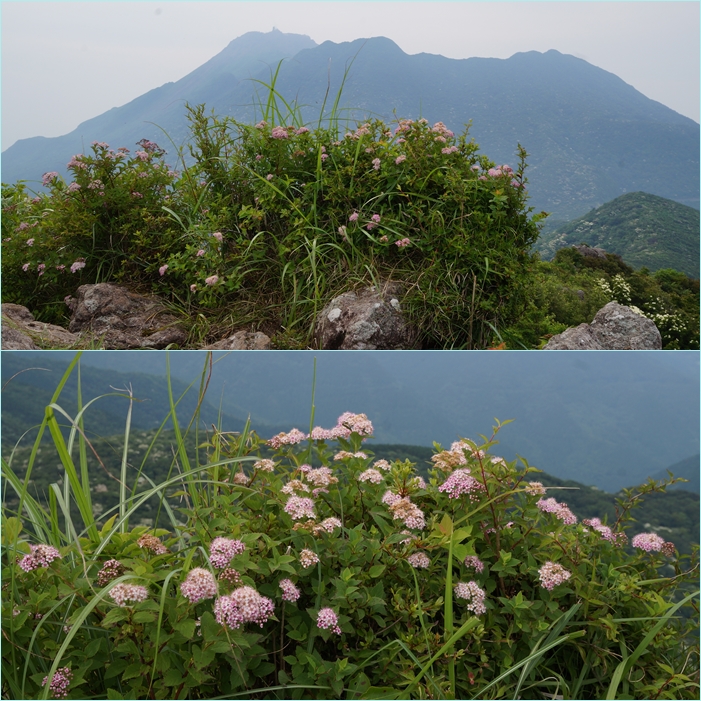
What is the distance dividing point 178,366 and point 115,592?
7.08 ft

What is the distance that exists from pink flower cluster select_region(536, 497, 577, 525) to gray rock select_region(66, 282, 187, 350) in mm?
2577

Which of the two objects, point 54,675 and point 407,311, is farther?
point 407,311

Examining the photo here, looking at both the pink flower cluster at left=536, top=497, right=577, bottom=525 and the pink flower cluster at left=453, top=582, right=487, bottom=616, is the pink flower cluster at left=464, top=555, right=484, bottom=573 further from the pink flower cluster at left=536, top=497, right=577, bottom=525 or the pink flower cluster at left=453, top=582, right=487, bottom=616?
the pink flower cluster at left=536, top=497, right=577, bottom=525

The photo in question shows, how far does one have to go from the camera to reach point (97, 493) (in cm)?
372

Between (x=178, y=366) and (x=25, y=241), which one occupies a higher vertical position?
(x=25, y=241)

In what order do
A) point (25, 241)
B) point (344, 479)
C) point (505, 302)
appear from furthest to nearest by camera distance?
point (25, 241)
point (505, 302)
point (344, 479)

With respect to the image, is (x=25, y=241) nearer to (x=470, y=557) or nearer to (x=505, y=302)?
(x=505, y=302)

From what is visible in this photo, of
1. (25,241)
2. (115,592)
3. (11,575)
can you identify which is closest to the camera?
(115,592)

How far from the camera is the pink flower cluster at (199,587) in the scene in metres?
1.17

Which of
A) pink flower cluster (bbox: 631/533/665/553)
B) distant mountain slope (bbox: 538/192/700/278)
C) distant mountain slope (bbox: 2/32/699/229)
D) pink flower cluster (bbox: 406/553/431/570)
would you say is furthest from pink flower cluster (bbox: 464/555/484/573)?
distant mountain slope (bbox: 2/32/699/229)

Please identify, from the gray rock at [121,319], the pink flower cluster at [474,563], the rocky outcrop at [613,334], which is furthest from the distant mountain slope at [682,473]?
the gray rock at [121,319]

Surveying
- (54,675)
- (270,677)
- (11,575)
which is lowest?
(270,677)

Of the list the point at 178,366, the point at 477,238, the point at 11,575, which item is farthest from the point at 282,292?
the point at 11,575

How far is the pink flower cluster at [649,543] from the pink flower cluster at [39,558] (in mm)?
1589
